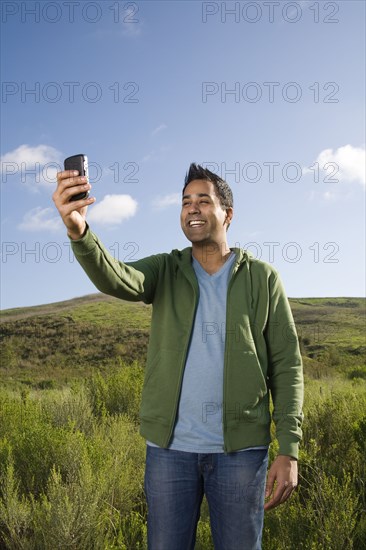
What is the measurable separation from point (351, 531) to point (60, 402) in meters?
5.13

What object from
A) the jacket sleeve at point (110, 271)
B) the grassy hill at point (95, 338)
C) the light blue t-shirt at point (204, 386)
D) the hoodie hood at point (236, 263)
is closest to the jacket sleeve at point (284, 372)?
the hoodie hood at point (236, 263)

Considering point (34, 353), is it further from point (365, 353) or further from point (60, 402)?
point (60, 402)

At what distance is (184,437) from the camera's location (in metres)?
2.21

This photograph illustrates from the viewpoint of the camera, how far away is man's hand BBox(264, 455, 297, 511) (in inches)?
90.8

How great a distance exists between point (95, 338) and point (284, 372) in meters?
34.2

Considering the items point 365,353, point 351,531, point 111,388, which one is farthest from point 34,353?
point 351,531

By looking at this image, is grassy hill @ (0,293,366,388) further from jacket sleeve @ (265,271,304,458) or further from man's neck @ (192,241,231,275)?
man's neck @ (192,241,231,275)

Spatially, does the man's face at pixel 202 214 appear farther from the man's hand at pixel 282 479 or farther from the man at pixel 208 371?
the man's hand at pixel 282 479

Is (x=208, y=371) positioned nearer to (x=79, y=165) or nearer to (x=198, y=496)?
(x=198, y=496)

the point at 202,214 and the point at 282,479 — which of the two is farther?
the point at 202,214

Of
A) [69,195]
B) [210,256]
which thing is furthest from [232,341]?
[69,195]

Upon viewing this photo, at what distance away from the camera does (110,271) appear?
84.3 inches

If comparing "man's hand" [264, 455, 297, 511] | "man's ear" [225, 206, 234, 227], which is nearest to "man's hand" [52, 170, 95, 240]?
"man's ear" [225, 206, 234, 227]

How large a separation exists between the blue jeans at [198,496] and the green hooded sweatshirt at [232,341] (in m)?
0.08
